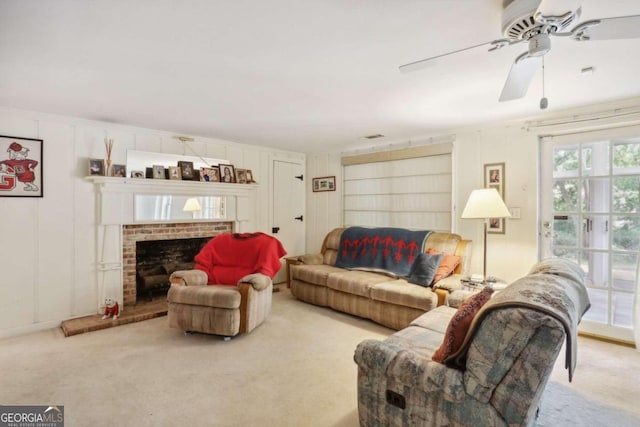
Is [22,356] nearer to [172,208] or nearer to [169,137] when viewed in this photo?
[172,208]

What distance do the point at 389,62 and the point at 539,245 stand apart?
8.50ft

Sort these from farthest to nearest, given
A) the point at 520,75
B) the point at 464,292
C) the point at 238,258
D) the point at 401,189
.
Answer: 1. the point at 401,189
2. the point at 238,258
3. the point at 464,292
4. the point at 520,75

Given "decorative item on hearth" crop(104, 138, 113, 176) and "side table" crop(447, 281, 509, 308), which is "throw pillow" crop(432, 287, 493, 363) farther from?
"decorative item on hearth" crop(104, 138, 113, 176)

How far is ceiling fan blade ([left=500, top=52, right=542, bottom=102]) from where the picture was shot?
1684mm

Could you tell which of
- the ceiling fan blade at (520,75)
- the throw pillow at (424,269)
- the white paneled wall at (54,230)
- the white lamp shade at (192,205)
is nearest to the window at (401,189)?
the throw pillow at (424,269)

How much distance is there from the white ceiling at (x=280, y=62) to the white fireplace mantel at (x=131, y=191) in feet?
2.33

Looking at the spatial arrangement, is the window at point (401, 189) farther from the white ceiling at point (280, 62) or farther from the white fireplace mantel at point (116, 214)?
the white fireplace mantel at point (116, 214)

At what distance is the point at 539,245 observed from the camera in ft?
10.9

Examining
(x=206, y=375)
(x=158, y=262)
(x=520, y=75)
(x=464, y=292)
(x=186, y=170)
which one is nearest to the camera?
(x=520, y=75)

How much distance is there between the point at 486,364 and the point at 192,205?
151 inches

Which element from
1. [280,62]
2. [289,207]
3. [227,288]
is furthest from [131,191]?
[280,62]

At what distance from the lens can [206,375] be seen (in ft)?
7.75

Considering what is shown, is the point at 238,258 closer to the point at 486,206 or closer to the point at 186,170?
the point at 186,170

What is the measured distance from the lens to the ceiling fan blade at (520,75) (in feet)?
5.52
